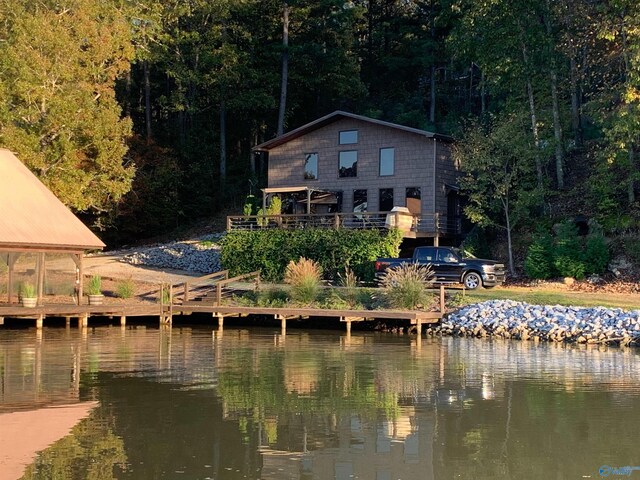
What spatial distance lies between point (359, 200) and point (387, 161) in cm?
244

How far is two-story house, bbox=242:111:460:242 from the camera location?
128 ft

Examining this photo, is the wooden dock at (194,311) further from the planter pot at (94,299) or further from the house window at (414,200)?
the house window at (414,200)

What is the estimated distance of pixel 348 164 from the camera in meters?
41.7

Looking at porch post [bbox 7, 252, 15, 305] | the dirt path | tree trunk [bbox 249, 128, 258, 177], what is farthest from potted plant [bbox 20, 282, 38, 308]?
tree trunk [bbox 249, 128, 258, 177]

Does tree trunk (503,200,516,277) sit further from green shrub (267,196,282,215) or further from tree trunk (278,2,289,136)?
tree trunk (278,2,289,136)

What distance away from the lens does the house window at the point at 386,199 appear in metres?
40.2

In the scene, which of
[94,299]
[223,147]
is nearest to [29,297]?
[94,299]

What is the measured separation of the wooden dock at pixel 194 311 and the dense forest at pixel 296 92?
437 inches

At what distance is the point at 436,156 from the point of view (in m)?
39.0

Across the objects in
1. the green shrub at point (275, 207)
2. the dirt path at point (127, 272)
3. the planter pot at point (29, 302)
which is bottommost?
the planter pot at point (29, 302)

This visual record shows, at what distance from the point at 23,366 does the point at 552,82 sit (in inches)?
1145

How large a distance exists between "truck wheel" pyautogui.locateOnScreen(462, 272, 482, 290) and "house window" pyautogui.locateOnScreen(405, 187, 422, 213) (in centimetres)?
910

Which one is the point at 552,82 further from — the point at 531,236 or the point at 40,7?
the point at 40,7

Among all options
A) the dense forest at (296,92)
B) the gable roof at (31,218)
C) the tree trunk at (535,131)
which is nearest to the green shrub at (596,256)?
the dense forest at (296,92)
